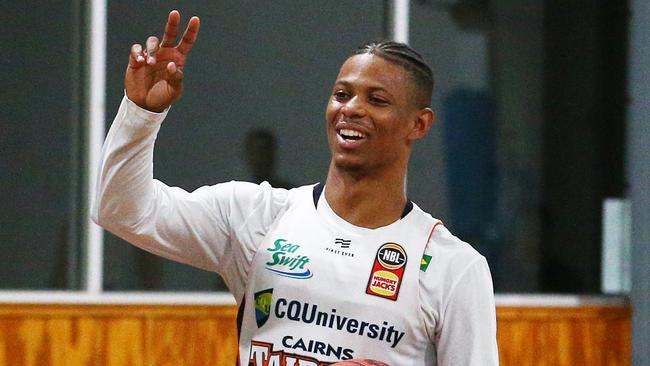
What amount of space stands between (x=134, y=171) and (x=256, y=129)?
3.02m

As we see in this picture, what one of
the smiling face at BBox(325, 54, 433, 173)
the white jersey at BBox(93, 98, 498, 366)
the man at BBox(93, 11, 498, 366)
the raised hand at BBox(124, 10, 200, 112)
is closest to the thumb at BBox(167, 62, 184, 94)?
the raised hand at BBox(124, 10, 200, 112)

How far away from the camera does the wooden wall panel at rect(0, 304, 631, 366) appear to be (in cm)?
564

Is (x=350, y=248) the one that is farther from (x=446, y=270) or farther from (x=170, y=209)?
(x=170, y=209)

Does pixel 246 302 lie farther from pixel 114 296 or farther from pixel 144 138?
pixel 114 296

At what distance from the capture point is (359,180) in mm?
3283

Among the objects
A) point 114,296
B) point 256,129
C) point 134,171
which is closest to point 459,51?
point 256,129

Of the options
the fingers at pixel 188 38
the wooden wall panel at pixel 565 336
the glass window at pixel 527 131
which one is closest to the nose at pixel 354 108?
the fingers at pixel 188 38

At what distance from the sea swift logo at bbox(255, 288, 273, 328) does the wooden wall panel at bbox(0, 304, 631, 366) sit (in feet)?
8.60

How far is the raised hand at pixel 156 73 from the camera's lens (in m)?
2.96

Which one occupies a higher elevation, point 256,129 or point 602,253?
point 256,129

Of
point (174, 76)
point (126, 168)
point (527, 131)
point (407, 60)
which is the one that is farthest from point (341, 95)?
point (527, 131)

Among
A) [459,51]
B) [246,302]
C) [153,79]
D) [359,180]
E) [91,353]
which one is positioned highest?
[459,51]

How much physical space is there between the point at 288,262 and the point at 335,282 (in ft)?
0.40

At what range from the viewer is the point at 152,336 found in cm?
579
